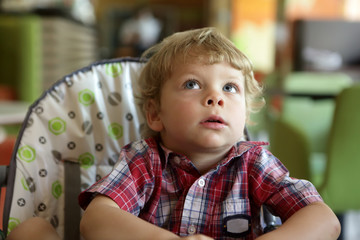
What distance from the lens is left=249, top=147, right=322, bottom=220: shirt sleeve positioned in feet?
2.98

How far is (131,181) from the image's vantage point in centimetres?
95

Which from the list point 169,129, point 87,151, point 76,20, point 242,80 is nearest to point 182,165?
point 169,129

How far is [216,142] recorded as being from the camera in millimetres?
925

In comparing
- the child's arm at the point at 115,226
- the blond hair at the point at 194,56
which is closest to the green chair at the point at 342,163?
the blond hair at the point at 194,56

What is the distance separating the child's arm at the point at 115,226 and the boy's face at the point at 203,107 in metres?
0.20

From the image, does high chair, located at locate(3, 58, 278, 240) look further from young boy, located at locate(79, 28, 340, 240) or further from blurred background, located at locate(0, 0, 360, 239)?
blurred background, located at locate(0, 0, 360, 239)

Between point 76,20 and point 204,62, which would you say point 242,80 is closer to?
point 204,62

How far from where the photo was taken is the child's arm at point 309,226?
2.68ft

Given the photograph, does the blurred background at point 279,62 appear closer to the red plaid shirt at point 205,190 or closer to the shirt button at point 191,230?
the red plaid shirt at point 205,190

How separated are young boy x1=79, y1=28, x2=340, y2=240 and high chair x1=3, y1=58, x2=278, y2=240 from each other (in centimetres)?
20

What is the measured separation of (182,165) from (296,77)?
2.43 m

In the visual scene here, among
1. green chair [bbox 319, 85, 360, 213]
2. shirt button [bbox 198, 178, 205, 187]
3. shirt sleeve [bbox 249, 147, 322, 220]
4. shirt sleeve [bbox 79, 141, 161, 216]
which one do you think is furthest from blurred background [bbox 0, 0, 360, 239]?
shirt sleeve [bbox 79, 141, 161, 216]

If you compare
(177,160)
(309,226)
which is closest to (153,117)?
(177,160)

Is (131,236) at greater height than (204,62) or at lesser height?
lesser
